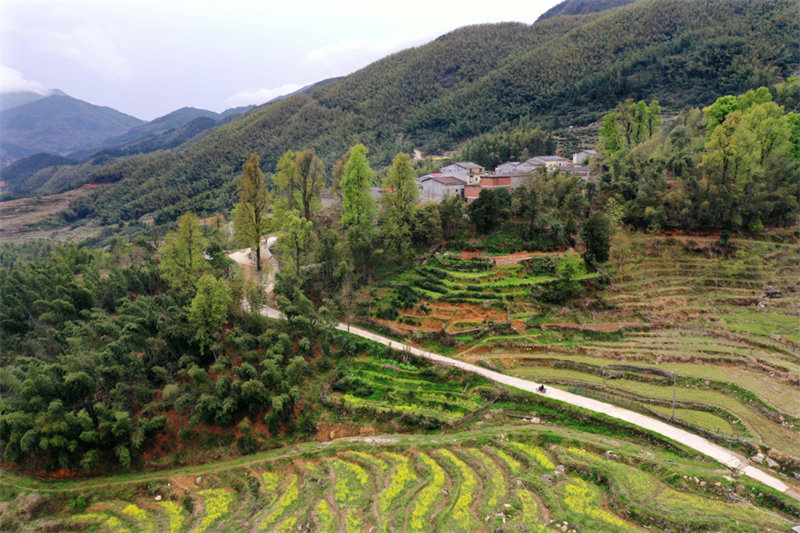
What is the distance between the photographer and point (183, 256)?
3525 cm

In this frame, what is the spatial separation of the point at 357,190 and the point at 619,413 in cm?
3133

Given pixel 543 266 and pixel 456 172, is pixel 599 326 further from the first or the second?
pixel 456 172

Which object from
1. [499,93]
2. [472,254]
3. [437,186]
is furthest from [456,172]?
[499,93]

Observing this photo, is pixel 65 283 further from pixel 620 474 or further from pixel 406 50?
pixel 406 50

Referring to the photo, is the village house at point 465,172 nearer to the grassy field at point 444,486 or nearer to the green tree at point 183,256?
the green tree at point 183,256

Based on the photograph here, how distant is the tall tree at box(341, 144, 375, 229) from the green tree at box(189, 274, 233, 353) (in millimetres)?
18052

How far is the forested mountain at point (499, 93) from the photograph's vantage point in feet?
348

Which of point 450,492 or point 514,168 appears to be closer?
point 450,492

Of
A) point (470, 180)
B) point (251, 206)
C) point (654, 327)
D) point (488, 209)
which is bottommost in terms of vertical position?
point (654, 327)

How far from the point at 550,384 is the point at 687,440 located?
842cm

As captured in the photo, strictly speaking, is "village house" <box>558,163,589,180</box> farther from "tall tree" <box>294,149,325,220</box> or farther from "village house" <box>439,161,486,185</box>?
"tall tree" <box>294,149,325,220</box>

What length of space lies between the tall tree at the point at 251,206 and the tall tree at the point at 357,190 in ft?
27.9

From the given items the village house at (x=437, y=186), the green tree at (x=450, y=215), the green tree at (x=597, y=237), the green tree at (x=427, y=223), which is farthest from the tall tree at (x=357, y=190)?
the green tree at (x=597, y=237)

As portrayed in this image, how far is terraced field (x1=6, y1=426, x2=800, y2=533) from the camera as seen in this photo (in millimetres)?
19094
